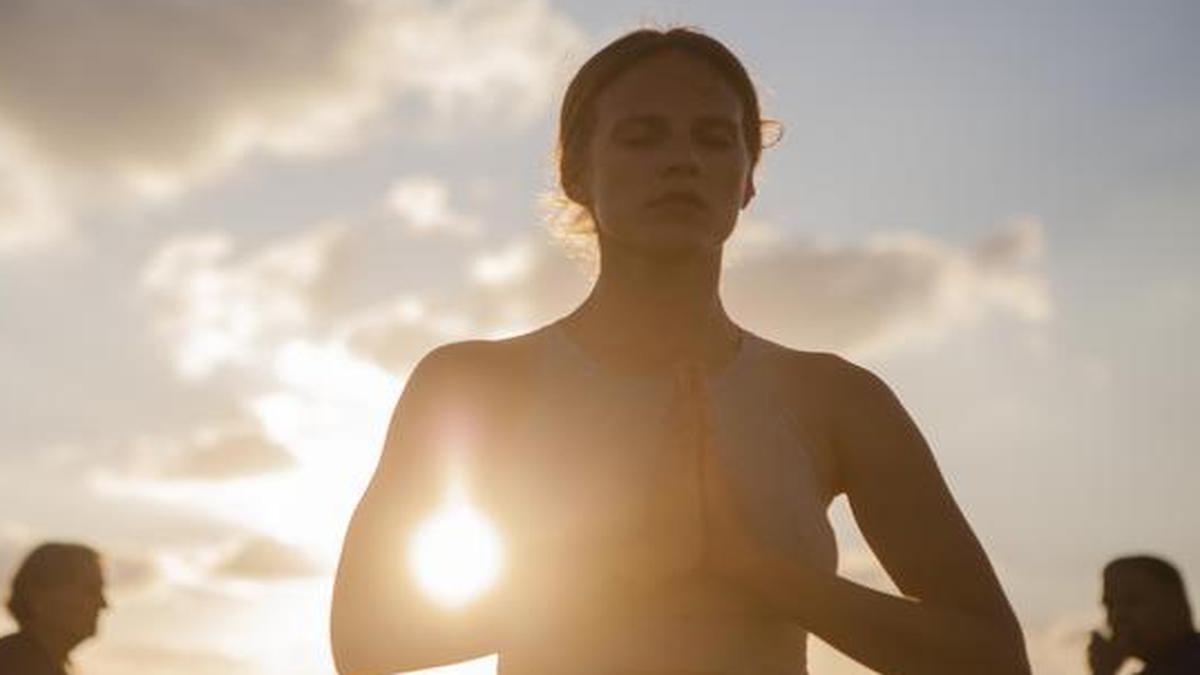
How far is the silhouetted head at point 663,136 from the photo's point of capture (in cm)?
352

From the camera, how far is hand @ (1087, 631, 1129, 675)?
988 cm

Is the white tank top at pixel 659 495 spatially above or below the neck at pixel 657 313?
below

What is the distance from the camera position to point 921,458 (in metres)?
3.64

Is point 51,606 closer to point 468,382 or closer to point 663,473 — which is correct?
point 468,382

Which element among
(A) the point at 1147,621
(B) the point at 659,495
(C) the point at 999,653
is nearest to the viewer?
(B) the point at 659,495

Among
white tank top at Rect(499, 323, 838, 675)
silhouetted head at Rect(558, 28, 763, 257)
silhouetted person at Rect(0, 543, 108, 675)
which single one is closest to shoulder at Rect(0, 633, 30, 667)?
silhouetted person at Rect(0, 543, 108, 675)

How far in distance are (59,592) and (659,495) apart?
7.17 metres

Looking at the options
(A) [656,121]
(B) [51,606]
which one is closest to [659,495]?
(A) [656,121]

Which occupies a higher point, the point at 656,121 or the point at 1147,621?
the point at 1147,621

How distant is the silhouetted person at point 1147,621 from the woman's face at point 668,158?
6.81 m

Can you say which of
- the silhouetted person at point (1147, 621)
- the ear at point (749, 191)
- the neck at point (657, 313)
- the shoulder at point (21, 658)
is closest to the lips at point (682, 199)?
the neck at point (657, 313)

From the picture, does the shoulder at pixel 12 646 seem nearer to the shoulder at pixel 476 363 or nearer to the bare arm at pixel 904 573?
the shoulder at pixel 476 363

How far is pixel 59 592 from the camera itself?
949 centimetres

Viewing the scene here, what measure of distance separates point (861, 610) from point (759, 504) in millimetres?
305
